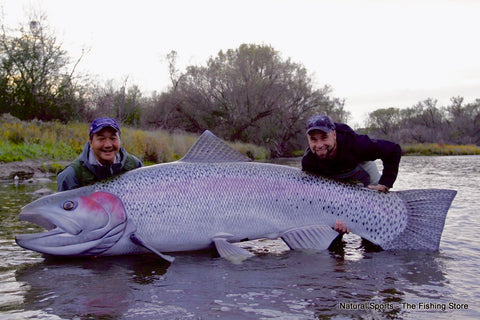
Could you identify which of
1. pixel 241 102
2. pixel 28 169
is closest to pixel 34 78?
Answer: pixel 28 169

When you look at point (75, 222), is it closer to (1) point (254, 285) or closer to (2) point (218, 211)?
(2) point (218, 211)

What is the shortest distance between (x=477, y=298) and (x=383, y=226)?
4.52ft

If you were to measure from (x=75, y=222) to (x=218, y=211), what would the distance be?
136cm

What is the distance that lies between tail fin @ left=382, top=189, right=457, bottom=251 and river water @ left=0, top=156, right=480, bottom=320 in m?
0.13

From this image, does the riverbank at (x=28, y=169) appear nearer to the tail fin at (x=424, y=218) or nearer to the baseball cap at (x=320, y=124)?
the baseball cap at (x=320, y=124)

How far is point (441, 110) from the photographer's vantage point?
8275cm

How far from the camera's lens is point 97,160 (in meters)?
5.23

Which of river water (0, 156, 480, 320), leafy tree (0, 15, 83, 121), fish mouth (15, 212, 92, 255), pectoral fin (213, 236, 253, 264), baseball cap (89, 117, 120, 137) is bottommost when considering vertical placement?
river water (0, 156, 480, 320)

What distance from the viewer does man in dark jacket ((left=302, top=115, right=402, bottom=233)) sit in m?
5.16

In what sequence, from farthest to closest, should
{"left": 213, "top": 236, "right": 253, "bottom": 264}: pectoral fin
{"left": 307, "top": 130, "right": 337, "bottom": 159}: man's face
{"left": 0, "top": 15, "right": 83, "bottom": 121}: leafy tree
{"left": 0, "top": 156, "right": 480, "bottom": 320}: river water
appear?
{"left": 0, "top": 15, "right": 83, "bottom": 121}: leafy tree, {"left": 307, "top": 130, "right": 337, "bottom": 159}: man's face, {"left": 213, "top": 236, "right": 253, "bottom": 264}: pectoral fin, {"left": 0, "top": 156, "right": 480, "bottom": 320}: river water

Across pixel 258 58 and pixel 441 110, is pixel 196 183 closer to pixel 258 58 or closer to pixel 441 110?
pixel 258 58

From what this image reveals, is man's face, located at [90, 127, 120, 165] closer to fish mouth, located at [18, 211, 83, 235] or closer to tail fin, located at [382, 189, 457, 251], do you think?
fish mouth, located at [18, 211, 83, 235]

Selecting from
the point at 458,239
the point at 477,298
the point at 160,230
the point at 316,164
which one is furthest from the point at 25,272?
the point at 458,239

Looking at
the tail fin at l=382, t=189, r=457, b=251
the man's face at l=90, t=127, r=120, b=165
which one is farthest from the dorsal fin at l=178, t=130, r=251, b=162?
the tail fin at l=382, t=189, r=457, b=251
